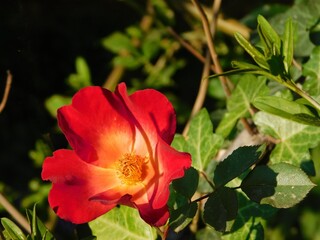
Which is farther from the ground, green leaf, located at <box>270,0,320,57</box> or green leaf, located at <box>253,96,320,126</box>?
green leaf, located at <box>253,96,320,126</box>

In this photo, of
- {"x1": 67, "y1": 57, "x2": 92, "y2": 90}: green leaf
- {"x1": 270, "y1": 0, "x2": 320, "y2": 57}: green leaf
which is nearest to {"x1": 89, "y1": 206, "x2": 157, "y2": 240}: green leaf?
{"x1": 270, "y1": 0, "x2": 320, "y2": 57}: green leaf

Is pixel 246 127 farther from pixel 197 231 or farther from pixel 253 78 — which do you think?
pixel 197 231

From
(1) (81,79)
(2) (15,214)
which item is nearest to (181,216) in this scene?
(2) (15,214)

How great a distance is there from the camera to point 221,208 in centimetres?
99

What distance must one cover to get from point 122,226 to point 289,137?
33 cm

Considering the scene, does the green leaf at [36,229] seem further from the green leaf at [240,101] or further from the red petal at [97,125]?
the green leaf at [240,101]

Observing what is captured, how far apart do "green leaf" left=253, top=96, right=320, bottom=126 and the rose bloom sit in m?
0.14

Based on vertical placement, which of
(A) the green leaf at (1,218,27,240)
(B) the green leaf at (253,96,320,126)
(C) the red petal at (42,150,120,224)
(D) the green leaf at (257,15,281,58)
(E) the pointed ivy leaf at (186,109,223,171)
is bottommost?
(E) the pointed ivy leaf at (186,109,223,171)

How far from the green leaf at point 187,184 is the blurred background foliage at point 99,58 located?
368 millimetres

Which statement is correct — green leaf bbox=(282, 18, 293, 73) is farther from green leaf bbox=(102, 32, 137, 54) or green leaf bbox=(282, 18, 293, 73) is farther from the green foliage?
green leaf bbox=(102, 32, 137, 54)

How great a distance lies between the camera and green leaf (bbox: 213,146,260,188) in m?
0.97

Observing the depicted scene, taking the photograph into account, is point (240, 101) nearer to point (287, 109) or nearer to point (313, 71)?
point (313, 71)

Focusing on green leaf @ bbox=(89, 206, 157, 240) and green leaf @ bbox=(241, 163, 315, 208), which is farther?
green leaf @ bbox=(89, 206, 157, 240)

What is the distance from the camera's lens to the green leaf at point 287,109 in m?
0.94
